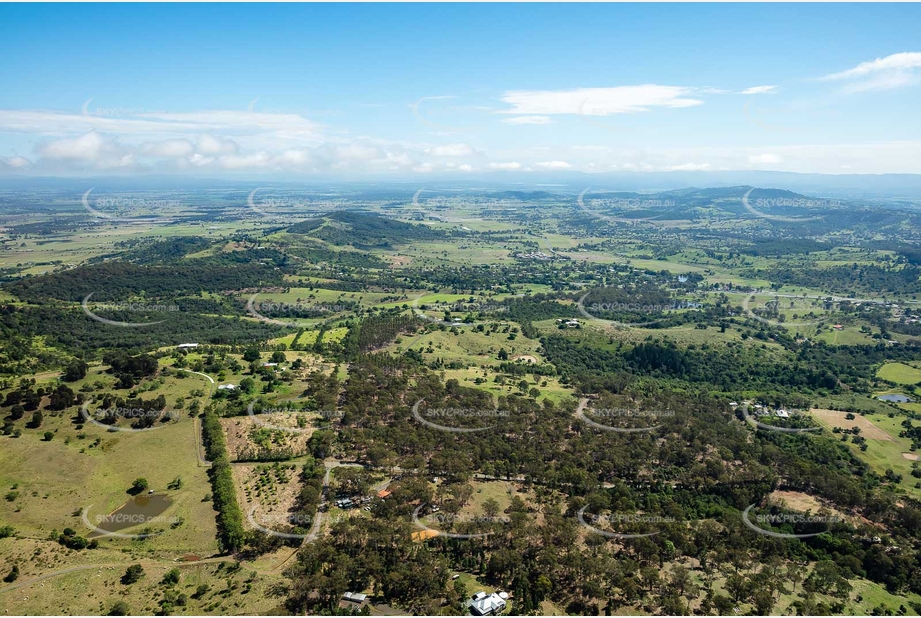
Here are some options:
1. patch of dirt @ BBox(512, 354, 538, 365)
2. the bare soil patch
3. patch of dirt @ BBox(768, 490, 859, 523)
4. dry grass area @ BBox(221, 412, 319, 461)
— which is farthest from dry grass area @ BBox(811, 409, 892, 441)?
the bare soil patch

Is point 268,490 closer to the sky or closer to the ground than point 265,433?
closer to the ground

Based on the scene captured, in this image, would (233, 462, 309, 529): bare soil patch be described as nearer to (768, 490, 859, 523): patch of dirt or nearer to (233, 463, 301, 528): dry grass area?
(233, 463, 301, 528): dry grass area

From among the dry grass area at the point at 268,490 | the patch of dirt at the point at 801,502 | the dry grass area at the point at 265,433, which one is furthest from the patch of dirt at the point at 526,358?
the dry grass area at the point at 268,490

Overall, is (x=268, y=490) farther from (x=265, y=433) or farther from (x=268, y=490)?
(x=265, y=433)

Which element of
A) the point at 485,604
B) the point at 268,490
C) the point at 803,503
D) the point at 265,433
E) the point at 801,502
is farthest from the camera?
the point at 265,433

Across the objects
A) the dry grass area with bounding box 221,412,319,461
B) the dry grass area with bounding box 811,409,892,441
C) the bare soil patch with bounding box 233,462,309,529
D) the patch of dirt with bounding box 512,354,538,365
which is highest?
the dry grass area with bounding box 221,412,319,461

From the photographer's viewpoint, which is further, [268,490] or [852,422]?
[852,422]

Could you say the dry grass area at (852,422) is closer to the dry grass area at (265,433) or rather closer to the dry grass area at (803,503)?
the dry grass area at (803,503)

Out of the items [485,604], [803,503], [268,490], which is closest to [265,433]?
[268,490]
